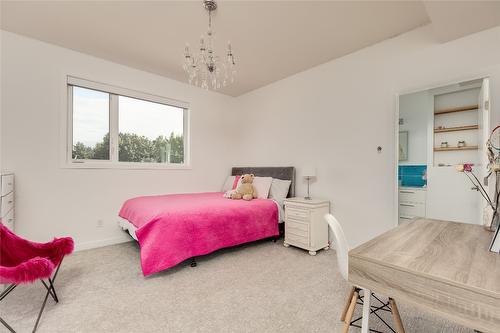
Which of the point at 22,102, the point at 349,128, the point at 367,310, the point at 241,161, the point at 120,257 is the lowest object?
the point at 120,257

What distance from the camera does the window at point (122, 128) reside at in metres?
3.12

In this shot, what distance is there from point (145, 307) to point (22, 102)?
2827mm

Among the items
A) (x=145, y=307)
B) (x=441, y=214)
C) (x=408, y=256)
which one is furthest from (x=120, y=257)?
(x=441, y=214)

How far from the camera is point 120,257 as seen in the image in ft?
9.08

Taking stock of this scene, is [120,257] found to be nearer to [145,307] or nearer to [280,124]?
[145,307]

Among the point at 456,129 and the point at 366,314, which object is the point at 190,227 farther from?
the point at 456,129

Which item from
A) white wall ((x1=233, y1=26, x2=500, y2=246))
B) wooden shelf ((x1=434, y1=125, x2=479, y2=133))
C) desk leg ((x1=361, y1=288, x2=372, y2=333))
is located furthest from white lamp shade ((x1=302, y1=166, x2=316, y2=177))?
desk leg ((x1=361, y1=288, x2=372, y2=333))

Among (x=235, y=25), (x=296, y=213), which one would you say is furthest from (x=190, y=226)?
(x=235, y=25)

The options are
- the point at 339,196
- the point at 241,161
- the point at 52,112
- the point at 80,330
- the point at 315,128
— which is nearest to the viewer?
the point at 80,330

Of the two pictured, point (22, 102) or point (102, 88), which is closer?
point (22, 102)

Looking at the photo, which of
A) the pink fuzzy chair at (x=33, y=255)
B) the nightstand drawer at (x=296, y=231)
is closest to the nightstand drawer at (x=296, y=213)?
the nightstand drawer at (x=296, y=231)

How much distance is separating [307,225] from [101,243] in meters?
2.89

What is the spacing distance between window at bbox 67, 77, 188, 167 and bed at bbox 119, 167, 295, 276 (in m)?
0.83

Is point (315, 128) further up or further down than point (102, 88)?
further down
